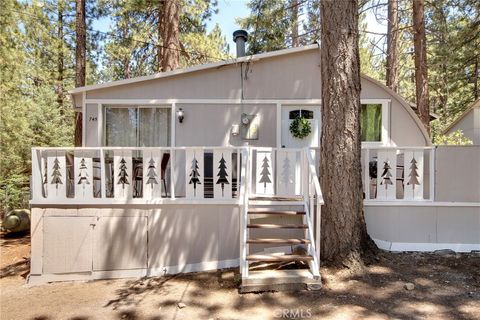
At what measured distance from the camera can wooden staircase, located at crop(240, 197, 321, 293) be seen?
385 centimetres

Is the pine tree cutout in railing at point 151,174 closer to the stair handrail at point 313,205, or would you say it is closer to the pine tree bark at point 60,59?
the stair handrail at point 313,205

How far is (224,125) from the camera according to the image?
22.7 feet

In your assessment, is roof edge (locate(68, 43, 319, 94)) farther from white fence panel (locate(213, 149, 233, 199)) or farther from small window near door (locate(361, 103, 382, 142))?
white fence panel (locate(213, 149, 233, 199))

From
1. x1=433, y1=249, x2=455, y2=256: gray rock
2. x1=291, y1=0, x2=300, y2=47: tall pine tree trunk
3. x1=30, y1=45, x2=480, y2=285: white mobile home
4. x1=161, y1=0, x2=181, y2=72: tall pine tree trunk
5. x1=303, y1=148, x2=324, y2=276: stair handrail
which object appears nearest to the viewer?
x1=303, y1=148, x2=324, y2=276: stair handrail

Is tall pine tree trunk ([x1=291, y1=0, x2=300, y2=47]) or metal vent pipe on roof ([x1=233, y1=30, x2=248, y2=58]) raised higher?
tall pine tree trunk ([x1=291, y1=0, x2=300, y2=47])

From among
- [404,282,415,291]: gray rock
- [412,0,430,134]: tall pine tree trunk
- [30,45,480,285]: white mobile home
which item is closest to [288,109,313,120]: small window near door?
[30,45,480,285]: white mobile home

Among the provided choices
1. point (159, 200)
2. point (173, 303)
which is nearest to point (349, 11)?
point (159, 200)

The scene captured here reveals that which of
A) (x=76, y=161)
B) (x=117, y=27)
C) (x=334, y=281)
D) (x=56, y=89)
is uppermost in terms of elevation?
(x=117, y=27)

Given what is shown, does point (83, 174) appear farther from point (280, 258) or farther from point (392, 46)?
point (392, 46)

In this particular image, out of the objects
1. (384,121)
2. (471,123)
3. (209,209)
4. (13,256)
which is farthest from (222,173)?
(471,123)

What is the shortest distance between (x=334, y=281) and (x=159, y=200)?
2.66 meters

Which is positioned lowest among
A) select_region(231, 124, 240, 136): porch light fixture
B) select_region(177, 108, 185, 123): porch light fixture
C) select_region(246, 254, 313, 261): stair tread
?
select_region(246, 254, 313, 261): stair tread

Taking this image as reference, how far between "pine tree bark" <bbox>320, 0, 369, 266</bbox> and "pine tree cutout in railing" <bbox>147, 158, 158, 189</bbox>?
248 centimetres

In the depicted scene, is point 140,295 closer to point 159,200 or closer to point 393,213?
point 159,200
